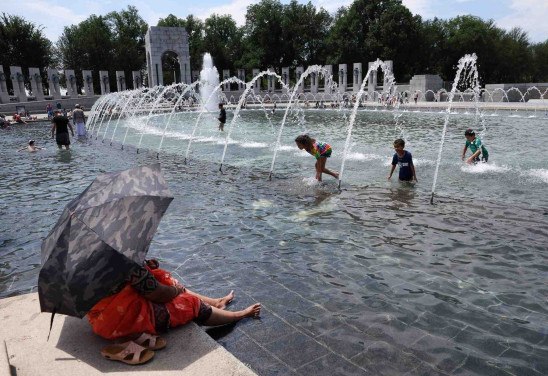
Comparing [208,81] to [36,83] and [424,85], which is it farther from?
[424,85]

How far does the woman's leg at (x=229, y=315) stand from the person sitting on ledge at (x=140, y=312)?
27cm

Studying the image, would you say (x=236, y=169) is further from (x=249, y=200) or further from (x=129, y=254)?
(x=129, y=254)

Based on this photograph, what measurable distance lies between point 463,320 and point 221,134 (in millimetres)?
19624

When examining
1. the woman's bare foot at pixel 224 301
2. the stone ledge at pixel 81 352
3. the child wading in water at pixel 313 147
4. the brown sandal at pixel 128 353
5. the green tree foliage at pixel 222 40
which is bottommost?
the woman's bare foot at pixel 224 301

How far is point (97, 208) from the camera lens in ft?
11.0

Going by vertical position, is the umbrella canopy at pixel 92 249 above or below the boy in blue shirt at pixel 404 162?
above

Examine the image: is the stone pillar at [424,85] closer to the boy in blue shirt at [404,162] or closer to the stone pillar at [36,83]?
the stone pillar at [36,83]

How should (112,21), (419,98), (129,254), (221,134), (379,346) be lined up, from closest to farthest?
(129,254) → (379,346) → (221,134) → (419,98) → (112,21)

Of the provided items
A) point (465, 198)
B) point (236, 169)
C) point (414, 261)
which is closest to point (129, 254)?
point (414, 261)

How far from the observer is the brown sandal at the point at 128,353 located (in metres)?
3.43

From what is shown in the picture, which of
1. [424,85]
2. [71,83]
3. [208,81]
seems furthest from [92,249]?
[208,81]

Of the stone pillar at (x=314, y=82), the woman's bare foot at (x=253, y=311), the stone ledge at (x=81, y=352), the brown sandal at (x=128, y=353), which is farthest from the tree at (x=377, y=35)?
the brown sandal at (x=128, y=353)

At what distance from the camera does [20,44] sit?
207 feet

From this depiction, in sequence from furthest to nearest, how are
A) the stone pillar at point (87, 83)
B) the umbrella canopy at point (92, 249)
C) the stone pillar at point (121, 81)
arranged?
the stone pillar at point (121, 81) → the stone pillar at point (87, 83) → the umbrella canopy at point (92, 249)
